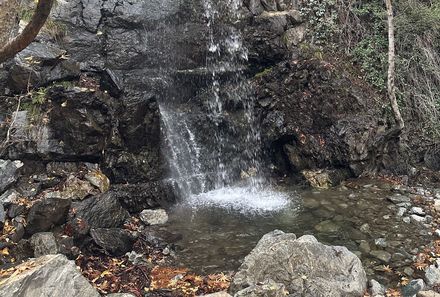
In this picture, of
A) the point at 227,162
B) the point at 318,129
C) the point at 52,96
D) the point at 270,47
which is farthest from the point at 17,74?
the point at 318,129

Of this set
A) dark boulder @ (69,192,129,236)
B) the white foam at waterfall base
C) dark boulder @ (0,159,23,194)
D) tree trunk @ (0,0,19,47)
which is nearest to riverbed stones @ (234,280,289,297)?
dark boulder @ (69,192,129,236)

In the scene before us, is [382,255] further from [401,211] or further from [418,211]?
[418,211]

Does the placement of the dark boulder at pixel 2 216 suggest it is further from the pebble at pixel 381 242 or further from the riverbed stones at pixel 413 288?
the pebble at pixel 381 242

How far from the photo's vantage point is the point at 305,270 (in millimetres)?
5512

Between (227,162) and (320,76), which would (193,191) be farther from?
(320,76)

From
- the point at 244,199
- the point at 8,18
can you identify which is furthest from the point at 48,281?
the point at 8,18

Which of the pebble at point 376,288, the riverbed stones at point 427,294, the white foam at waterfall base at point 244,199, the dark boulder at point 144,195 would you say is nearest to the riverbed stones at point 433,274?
the riverbed stones at point 427,294

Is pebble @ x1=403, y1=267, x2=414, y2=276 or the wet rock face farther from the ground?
the wet rock face

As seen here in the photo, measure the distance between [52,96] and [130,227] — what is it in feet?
11.0

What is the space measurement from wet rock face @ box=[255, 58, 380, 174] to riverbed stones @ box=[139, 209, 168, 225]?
4.01 meters

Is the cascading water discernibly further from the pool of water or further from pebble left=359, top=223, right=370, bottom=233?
pebble left=359, top=223, right=370, bottom=233

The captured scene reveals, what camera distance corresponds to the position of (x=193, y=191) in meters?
9.76

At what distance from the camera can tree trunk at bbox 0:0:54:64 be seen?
339 cm

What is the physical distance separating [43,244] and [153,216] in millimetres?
2502
